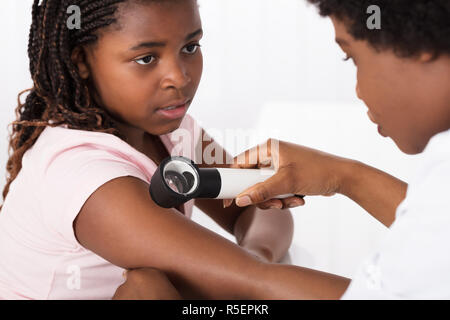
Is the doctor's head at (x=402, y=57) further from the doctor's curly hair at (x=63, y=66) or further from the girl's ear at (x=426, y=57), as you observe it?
the doctor's curly hair at (x=63, y=66)

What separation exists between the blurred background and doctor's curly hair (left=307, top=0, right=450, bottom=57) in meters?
0.71

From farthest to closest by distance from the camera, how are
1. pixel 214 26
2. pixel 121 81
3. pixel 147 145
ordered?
pixel 214 26
pixel 147 145
pixel 121 81

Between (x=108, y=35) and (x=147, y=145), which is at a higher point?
(x=108, y=35)

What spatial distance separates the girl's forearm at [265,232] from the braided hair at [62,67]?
0.32m

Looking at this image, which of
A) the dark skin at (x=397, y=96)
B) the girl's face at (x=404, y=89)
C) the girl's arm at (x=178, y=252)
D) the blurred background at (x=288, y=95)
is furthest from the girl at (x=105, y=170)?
the blurred background at (x=288, y=95)

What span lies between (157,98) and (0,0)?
109cm

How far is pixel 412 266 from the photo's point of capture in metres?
0.55

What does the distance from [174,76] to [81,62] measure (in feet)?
0.49

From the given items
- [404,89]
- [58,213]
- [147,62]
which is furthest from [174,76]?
[404,89]

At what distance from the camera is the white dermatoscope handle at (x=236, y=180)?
2.59ft

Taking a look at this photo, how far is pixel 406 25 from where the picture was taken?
604 millimetres

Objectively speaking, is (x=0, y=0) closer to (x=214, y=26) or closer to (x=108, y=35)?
(x=214, y=26)

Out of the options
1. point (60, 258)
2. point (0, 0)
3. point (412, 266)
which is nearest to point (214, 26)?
point (0, 0)

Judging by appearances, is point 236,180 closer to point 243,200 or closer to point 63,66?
point 243,200
